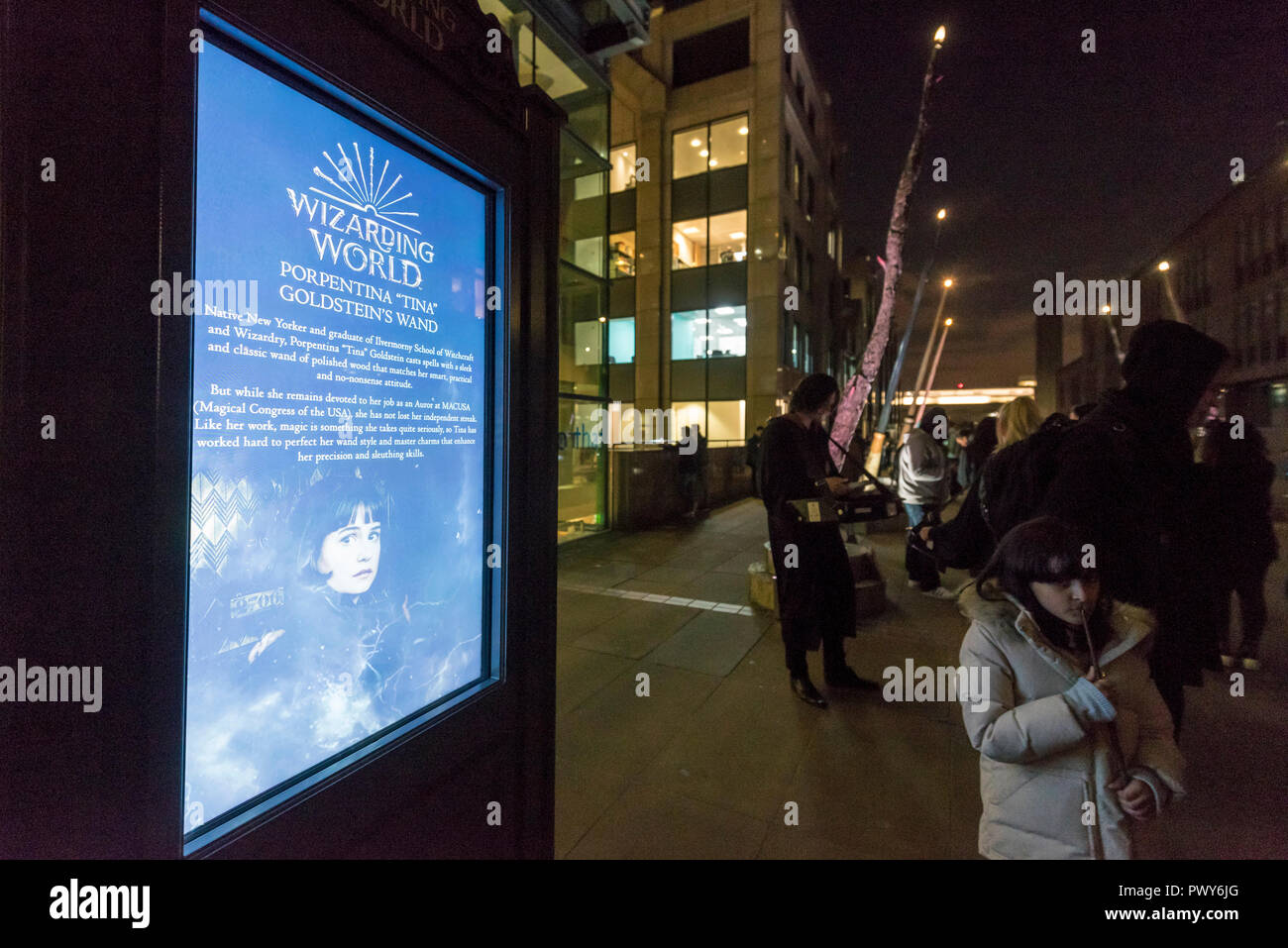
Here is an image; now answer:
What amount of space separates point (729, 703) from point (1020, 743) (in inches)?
90.6

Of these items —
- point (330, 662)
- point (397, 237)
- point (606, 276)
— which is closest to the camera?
point (330, 662)

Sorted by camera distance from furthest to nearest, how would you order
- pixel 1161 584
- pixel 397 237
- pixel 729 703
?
pixel 729 703 < pixel 1161 584 < pixel 397 237

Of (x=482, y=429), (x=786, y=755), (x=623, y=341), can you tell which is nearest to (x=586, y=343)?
(x=623, y=341)

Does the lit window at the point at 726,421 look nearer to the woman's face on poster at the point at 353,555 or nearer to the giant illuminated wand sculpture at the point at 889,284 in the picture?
the giant illuminated wand sculpture at the point at 889,284

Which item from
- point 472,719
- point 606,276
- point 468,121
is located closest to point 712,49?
point 606,276

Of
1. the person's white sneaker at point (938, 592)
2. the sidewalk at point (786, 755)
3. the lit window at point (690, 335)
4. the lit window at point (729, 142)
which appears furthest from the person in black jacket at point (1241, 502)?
the lit window at point (729, 142)

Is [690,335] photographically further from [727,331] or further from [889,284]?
[889,284]

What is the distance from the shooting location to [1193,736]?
3.25 metres

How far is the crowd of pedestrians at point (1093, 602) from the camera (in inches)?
62.8

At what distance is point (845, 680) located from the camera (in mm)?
3850

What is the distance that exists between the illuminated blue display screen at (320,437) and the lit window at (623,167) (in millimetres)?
20062

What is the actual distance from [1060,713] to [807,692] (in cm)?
224

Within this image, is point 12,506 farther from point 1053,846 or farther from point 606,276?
point 606,276

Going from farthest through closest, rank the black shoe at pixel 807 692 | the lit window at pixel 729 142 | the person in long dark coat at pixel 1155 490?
the lit window at pixel 729 142 → the black shoe at pixel 807 692 → the person in long dark coat at pixel 1155 490
